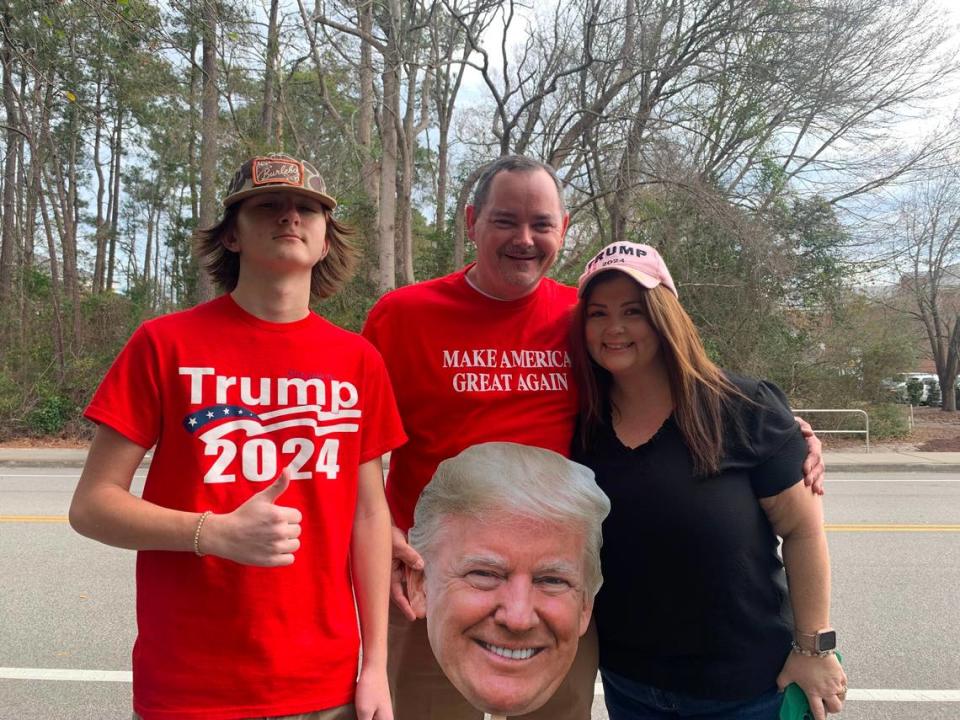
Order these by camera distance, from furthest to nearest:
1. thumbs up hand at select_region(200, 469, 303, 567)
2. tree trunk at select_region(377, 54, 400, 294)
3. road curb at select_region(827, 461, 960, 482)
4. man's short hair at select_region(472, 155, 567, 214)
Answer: tree trunk at select_region(377, 54, 400, 294)
road curb at select_region(827, 461, 960, 482)
man's short hair at select_region(472, 155, 567, 214)
thumbs up hand at select_region(200, 469, 303, 567)

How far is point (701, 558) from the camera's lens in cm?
198

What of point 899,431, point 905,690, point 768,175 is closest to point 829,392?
point 899,431

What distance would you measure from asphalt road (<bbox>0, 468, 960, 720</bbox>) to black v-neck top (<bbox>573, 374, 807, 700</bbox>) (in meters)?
1.68

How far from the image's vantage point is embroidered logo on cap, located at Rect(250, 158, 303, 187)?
178cm

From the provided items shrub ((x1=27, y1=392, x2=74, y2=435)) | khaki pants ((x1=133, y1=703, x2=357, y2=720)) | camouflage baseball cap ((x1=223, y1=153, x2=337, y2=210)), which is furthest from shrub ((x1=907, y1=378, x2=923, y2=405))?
camouflage baseball cap ((x1=223, y1=153, x2=337, y2=210))

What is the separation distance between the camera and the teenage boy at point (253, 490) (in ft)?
5.31

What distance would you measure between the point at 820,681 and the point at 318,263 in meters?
1.90

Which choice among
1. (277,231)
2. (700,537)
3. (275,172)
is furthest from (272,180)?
(700,537)

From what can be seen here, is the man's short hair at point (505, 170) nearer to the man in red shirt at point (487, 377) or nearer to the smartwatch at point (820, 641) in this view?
the man in red shirt at point (487, 377)

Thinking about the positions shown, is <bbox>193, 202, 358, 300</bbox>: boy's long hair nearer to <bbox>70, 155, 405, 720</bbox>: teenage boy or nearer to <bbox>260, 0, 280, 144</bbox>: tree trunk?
<bbox>70, 155, 405, 720</bbox>: teenage boy

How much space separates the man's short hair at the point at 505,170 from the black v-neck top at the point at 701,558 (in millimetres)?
884

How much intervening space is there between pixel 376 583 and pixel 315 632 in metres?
0.21

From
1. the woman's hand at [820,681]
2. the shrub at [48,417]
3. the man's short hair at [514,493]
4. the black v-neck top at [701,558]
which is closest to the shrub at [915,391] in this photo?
the shrub at [48,417]

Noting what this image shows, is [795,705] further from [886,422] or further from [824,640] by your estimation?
[886,422]
